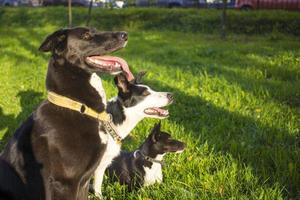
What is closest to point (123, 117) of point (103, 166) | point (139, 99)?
point (139, 99)

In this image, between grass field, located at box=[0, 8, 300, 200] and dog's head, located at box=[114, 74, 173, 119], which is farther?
dog's head, located at box=[114, 74, 173, 119]

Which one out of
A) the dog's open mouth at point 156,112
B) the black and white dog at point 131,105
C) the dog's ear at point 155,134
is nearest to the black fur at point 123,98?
the black and white dog at point 131,105

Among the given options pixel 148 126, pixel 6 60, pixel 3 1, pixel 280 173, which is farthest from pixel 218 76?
pixel 3 1

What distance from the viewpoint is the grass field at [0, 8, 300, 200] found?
433 cm

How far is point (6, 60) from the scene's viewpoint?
515 inches

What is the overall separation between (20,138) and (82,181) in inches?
25.3

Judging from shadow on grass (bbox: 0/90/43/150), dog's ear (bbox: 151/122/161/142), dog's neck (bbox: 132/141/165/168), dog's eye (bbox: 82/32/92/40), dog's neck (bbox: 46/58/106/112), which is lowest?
shadow on grass (bbox: 0/90/43/150)

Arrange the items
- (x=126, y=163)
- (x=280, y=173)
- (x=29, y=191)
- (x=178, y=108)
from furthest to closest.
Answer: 1. (x=178, y=108)
2. (x=126, y=163)
3. (x=280, y=173)
4. (x=29, y=191)

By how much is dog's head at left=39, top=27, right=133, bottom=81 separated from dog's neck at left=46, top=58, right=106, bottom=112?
0.19 feet

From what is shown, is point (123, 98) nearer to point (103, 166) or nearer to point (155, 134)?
point (155, 134)

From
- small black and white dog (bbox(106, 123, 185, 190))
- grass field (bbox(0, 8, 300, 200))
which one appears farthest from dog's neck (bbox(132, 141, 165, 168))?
grass field (bbox(0, 8, 300, 200))

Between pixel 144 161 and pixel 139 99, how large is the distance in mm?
765

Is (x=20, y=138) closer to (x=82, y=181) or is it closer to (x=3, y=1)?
(x=82, y=181)

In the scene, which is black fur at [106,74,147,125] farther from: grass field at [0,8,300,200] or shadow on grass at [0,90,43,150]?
shadow on grass at [0,90,43,150]
